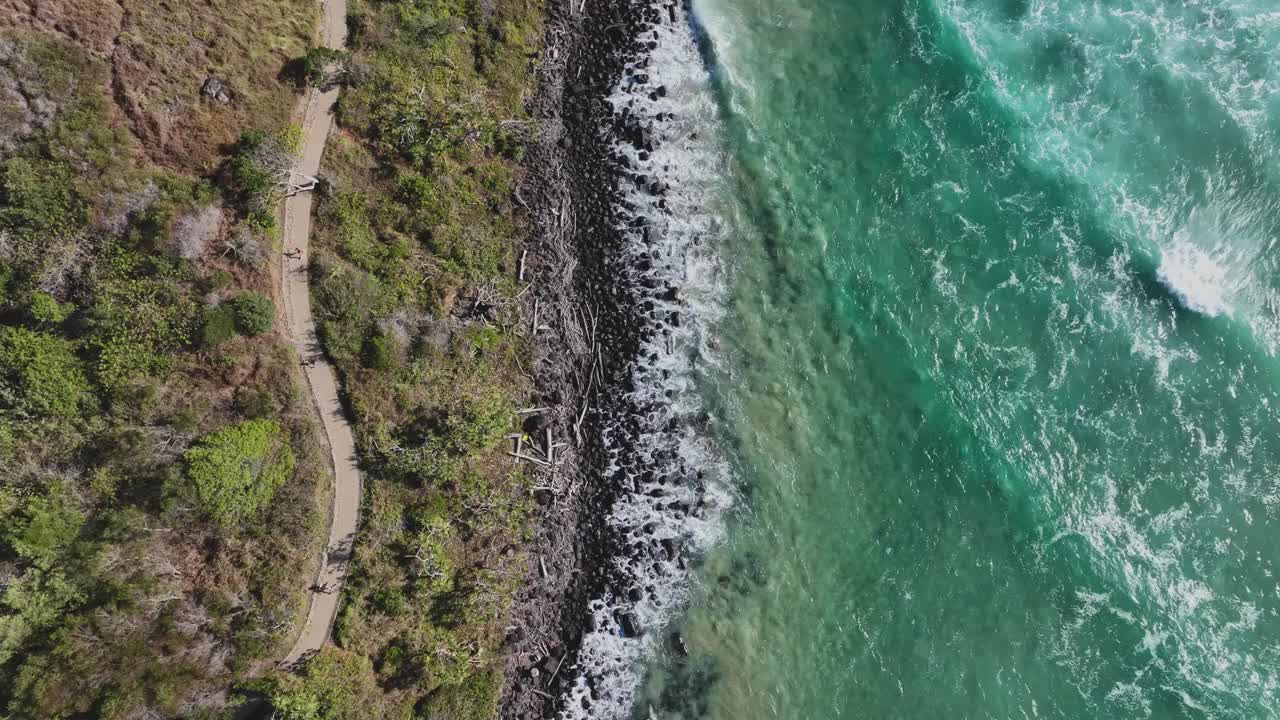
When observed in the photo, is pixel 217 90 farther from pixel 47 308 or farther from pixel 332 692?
pixel 332 692

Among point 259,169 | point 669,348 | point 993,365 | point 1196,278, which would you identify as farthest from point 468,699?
point 1196,278

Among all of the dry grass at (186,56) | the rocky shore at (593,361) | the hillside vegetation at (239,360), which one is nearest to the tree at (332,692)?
the hillside vegetation at (239,360)

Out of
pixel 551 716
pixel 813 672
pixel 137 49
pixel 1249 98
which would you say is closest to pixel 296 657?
pixel 551 716

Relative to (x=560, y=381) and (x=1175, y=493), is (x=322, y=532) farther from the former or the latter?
(x=1175, y=493)

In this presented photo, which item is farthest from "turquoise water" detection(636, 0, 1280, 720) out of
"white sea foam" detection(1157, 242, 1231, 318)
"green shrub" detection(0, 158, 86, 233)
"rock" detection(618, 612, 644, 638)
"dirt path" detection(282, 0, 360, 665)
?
"green shrub" detection(0, 158, 86, 233)

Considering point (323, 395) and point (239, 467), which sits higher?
point (323, 395)
